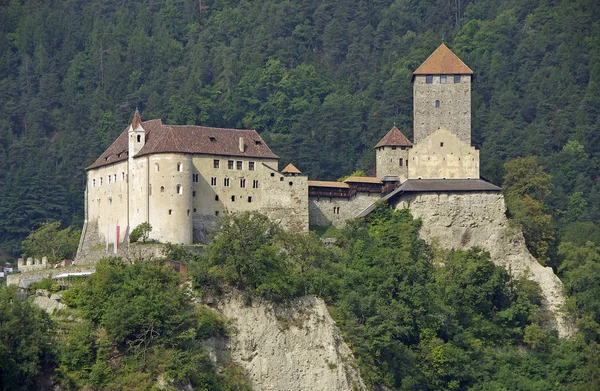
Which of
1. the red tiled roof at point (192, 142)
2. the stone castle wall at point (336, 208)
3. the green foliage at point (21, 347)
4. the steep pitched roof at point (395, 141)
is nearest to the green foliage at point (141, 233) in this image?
the red tiled roof at point (192, 142)

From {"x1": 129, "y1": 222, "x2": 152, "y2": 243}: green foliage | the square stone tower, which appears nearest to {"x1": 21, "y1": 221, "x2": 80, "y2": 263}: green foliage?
{"x1": 129, "y1": 222, "x2": 152, "y2": 243}: green foliage

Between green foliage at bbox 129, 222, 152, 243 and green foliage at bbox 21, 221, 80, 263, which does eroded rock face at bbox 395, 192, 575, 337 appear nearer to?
green foliage at bbox 129, 222, 152, 243

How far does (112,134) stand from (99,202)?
38804 mm

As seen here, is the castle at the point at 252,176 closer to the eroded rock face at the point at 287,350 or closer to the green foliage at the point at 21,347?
the eroded rock face at the point at 287,350

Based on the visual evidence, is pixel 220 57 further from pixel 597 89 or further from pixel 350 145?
pixel 597 89

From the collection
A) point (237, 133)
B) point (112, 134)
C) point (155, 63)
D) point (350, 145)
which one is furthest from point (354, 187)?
point (155, 63)

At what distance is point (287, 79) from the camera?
449 ft

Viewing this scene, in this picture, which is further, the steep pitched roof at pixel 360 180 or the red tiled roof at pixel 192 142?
the steep pitched roof at pixel 360 180

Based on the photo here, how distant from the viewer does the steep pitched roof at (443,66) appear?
9112cm

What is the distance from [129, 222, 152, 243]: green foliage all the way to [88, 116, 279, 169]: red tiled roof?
4403mm

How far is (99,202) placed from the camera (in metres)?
89.8

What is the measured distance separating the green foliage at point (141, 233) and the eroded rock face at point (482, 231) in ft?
51.5

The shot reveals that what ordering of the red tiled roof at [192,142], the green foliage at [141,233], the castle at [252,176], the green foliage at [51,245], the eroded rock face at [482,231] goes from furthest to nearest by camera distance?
1. the green foliage at [51,245]
2. the eroded rock face at [482,231]
3. the red tiled roof at [192,142]
4. the castle at [252,176]
5. the green foliage at [141,233]

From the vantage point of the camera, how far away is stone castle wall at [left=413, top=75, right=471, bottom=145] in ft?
295
